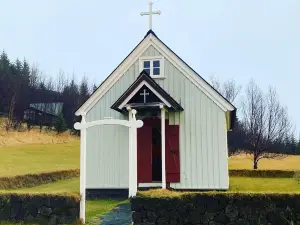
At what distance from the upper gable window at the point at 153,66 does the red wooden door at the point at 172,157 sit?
288 cm

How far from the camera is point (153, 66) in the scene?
17.6 metres

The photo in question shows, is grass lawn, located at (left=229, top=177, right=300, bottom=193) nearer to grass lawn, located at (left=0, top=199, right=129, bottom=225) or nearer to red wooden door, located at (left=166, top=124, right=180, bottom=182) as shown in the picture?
red wooden door, located at (left=166, top=124, right=180, bottom=182)

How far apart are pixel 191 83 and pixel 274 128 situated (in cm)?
2520

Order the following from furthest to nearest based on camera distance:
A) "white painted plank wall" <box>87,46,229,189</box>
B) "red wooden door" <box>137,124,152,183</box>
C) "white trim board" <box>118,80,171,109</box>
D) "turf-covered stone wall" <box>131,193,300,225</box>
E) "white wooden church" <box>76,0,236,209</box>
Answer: "red wooden door" <box>137,124,152,183</box> < "white painted plank wall" <box>87,46,229,189</box> < "white wooden church" <box>76,0,236,209</box> < "white trim board" <box>118,80,171,109</box> < "turf-covered stone wall" <box>131,193,300,225</box>

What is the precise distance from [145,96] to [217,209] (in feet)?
23.3

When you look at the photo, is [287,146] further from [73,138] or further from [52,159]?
[52,159]

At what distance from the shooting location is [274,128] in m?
39.4

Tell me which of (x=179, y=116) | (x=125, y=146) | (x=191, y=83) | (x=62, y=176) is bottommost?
(x=62, y=176)

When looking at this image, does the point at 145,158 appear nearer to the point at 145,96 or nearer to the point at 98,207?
the point at 145,96

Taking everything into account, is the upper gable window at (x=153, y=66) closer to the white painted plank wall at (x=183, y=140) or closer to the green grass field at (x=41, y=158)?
the white painted plank wall at (x=183, y=140)

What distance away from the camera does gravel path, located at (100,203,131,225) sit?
11192 millimetres

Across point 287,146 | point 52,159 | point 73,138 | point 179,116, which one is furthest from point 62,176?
point 287,146

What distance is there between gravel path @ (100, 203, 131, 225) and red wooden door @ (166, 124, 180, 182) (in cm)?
319

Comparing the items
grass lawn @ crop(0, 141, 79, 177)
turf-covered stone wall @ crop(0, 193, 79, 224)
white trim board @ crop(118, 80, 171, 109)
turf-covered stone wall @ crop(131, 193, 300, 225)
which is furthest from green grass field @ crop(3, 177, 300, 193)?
grass lawn @ crop(0, 141, 79, 177)
